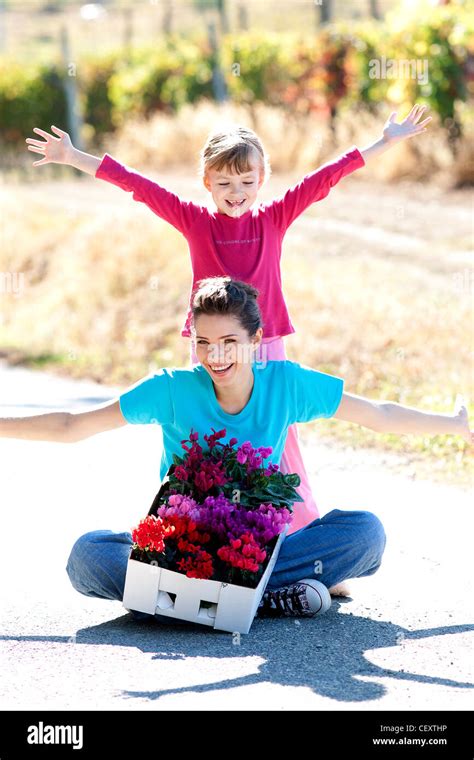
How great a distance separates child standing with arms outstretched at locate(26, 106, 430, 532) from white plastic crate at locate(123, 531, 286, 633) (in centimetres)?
73

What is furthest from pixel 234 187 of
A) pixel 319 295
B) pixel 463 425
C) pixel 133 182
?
pixel 319 295

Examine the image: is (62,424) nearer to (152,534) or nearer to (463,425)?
(152,534)

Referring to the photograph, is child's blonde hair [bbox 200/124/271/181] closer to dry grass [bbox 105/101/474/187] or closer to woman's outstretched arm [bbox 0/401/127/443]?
woman's outstretched arm [bbox 0/401/127/443]

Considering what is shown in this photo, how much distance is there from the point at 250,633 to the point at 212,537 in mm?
321

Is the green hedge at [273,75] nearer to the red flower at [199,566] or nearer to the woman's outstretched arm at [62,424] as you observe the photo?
the woman's outstretched arm at [62,424]

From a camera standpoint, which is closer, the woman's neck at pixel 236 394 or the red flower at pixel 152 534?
the red flower at pixel 152 534

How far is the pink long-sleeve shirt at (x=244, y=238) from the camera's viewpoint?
512 centimetres

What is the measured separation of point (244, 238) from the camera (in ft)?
16.9

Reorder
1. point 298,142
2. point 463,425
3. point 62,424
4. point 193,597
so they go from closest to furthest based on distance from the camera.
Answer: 1. point 193,597
2. point 62,424
3. point 463,425
4. point 298,142

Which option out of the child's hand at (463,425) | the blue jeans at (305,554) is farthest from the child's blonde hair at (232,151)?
the blue jeans at (305,554)

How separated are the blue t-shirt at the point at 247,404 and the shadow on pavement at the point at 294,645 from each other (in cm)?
58

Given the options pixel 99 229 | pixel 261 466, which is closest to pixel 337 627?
pixel 261 466

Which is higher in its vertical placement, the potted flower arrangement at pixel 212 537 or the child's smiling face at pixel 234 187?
the child's smiling face at pixel 234 187

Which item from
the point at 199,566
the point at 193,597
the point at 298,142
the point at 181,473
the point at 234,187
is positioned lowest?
the point at 193,597
